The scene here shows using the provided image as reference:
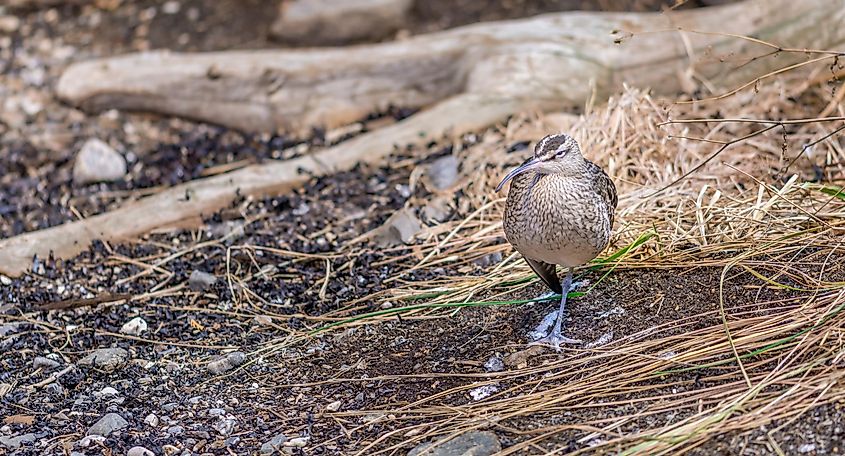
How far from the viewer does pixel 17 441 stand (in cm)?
392

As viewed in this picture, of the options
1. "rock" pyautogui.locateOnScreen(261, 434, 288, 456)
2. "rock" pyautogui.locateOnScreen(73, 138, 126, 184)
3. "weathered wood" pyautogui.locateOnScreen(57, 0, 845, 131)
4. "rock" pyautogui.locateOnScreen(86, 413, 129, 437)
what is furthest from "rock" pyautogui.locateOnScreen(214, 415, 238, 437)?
"weathered wood" pyautogui.locateOnScreen(57, 0, 845, 131)

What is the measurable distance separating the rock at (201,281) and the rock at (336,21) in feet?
13.5

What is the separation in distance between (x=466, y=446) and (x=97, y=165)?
434 centimetres

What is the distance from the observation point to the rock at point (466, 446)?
11.6ft

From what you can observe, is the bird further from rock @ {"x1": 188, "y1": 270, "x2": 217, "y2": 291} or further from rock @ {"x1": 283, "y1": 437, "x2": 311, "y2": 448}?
rock @ {"x1": 188, "y1": 270, "x2": 217, "y2": 291}

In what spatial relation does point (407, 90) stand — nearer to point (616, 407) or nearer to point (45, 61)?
point (45, 61)

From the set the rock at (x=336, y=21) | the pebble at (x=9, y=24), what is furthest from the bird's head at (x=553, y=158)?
the pebble at (x=9, y=24)

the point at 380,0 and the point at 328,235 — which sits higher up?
the point at 380,0

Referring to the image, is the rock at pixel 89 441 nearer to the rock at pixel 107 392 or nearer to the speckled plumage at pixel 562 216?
the rock at pixel 107 392

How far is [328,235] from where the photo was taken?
5801mm

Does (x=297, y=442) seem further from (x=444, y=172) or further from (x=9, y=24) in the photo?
(x=9, y=24)

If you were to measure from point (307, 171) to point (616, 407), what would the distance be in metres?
3.33

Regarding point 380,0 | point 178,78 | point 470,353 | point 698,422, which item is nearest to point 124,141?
point 178,78

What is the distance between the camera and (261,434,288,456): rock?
3785mm
